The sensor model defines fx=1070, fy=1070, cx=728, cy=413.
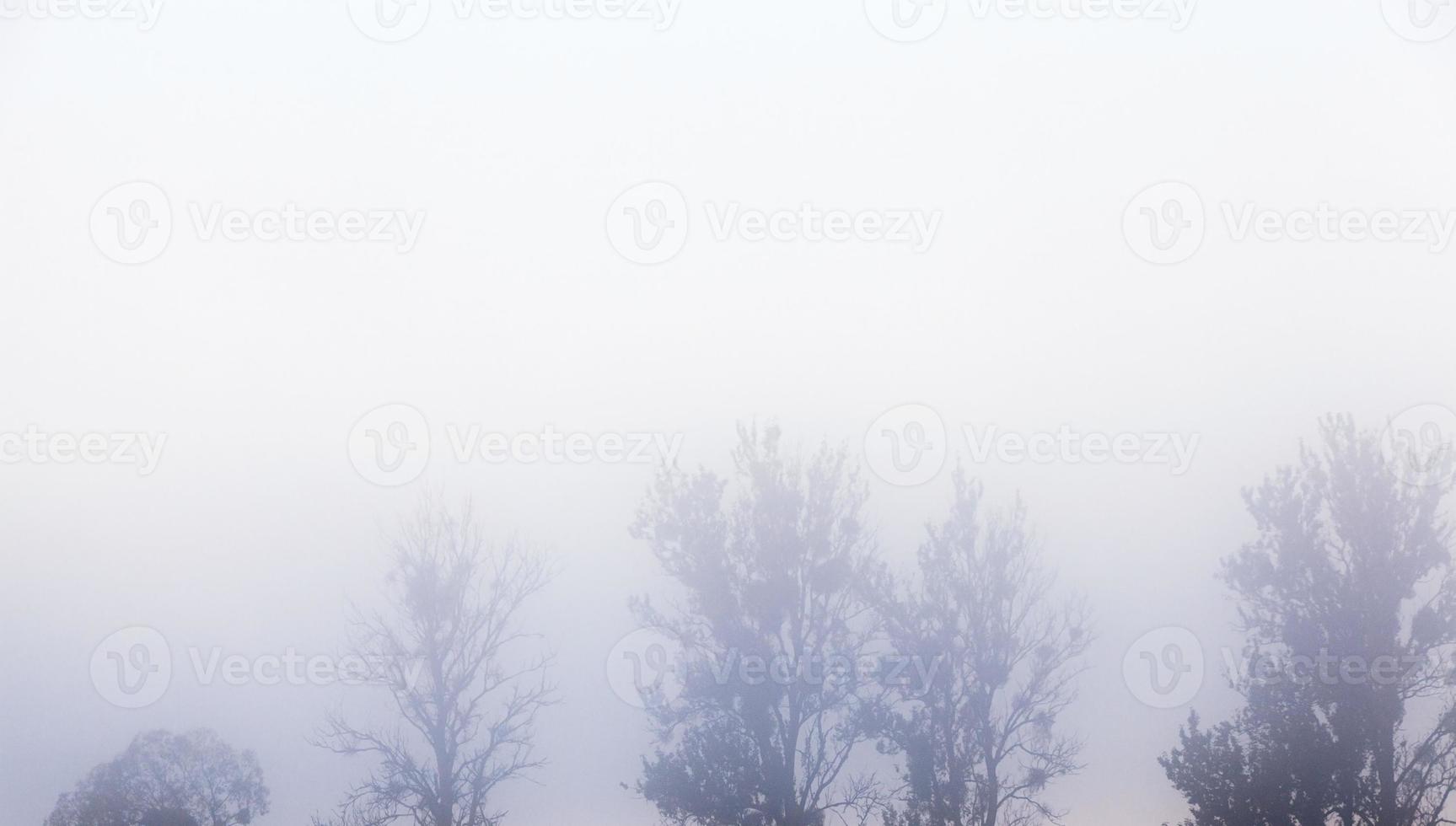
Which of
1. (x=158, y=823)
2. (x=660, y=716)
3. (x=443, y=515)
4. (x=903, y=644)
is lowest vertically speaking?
(x=158, y=823)

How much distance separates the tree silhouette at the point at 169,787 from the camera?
1270 cm

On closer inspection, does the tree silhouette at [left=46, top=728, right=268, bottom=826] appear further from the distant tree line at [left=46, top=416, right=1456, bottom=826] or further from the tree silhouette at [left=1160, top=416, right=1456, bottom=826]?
the tree silhouette at [left=1160, top=416, right=1456, bottom=826]

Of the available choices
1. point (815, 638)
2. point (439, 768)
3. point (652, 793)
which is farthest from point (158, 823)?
point (815, 638)

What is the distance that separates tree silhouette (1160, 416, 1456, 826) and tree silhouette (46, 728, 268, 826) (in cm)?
1135

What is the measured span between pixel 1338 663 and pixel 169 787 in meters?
14.4

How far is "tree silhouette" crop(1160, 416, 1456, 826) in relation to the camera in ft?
41.9

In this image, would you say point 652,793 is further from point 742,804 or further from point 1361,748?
point 1361,748

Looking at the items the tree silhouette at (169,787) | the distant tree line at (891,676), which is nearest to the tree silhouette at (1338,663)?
the distant tree line at (891,676)

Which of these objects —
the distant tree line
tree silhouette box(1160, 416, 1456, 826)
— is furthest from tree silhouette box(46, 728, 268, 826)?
tree silhouette box(1160, 416, 1456, 826)

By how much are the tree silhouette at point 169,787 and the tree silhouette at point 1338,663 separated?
37.2 feet

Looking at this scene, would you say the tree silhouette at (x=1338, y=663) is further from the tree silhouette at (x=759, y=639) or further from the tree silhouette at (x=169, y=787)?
the tree silhouette at (x=169, y=787)

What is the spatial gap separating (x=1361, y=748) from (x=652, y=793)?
8.59 m

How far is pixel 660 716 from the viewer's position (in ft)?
43.5

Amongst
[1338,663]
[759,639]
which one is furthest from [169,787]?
[1338,663]
